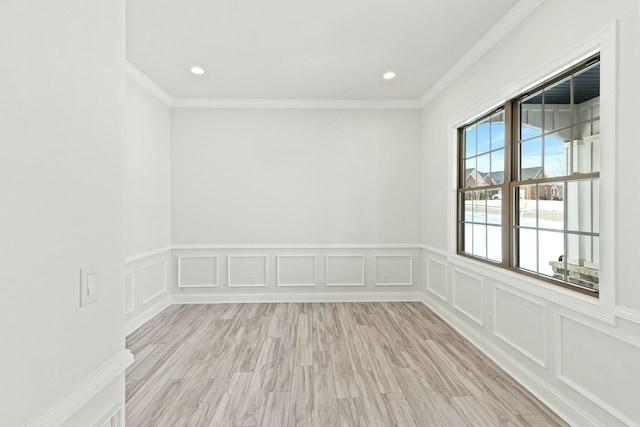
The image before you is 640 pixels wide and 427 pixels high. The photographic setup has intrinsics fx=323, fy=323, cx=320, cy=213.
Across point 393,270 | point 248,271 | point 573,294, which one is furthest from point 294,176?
point 573,294

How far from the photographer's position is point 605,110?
6.07ft

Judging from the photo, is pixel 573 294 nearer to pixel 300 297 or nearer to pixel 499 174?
pixel 499 174

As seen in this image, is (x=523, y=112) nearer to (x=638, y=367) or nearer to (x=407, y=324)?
(x=638, y=367)

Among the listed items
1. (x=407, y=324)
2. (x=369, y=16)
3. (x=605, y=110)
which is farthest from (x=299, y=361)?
(x=369, y=16)

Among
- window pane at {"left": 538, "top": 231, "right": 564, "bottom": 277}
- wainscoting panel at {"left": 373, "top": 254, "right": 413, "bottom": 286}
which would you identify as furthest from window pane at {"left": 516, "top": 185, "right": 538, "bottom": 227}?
wainscoting panel at {"left": 373, "top": 254, "right": 413, "bottom": 286}

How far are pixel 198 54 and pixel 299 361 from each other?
3.21 metres

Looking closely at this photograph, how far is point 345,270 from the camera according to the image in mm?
4840

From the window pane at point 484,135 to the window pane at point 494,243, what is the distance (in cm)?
84

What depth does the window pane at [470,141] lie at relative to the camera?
11.9 ft

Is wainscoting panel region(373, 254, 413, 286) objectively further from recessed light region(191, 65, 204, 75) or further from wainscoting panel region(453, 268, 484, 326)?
recessed light region(191, 65, 204, 75)

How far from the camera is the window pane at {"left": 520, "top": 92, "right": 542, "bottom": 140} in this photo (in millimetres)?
2600

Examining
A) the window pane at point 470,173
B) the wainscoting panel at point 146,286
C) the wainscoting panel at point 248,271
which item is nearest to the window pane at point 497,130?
the window pane at point 470,173

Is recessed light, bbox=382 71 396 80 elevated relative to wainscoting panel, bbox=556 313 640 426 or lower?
elevated

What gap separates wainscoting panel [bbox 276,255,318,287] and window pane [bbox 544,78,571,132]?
328cm
